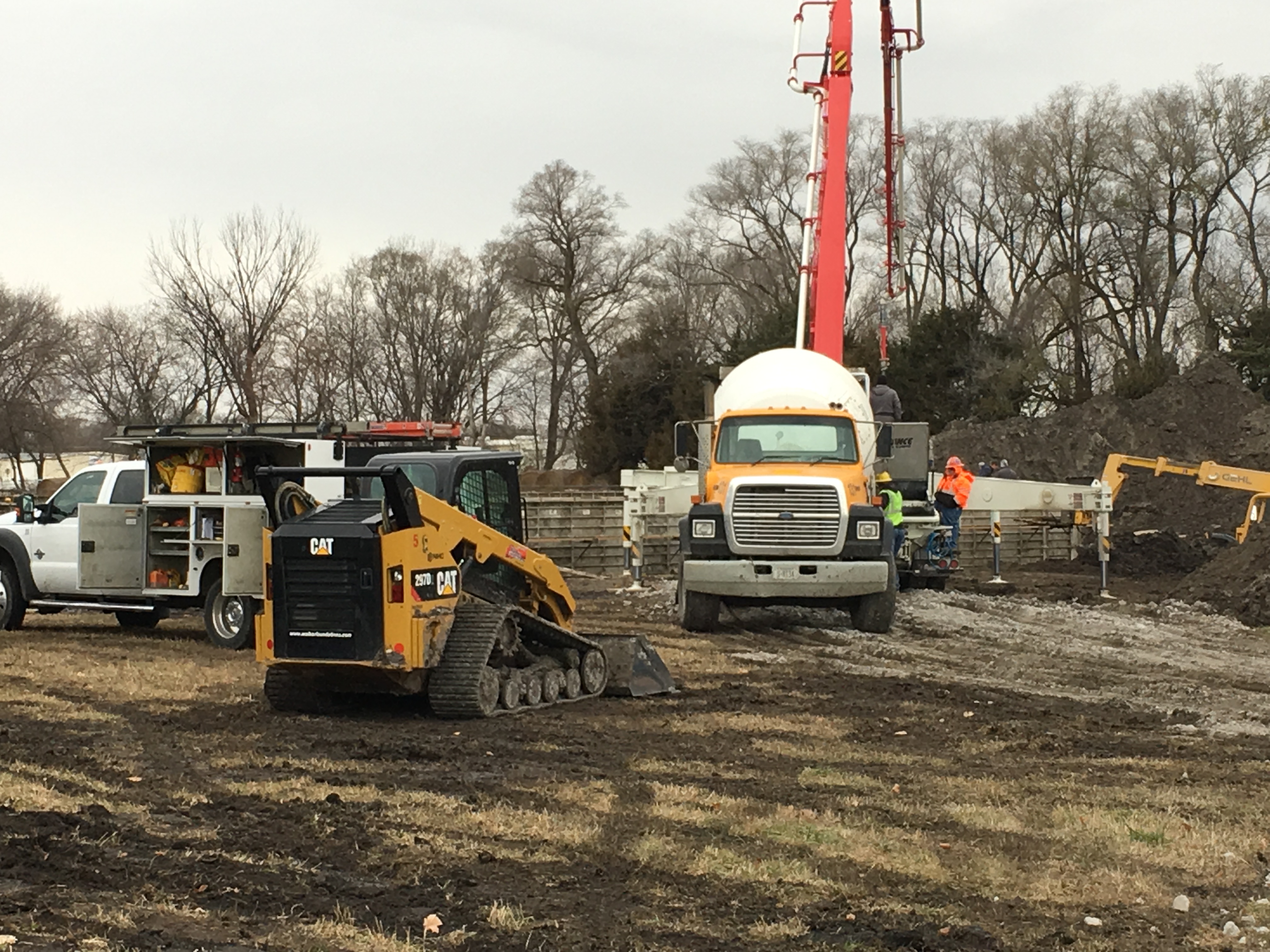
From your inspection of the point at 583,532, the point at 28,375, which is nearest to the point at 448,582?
the point at 583,532

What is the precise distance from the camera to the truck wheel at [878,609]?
17578 mm

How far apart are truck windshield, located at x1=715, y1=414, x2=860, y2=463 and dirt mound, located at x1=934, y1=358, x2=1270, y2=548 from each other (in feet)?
85.4

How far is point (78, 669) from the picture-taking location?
14016mm

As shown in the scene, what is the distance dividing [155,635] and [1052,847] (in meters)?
12.5

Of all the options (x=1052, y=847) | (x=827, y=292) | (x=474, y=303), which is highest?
(x=474, y=303)

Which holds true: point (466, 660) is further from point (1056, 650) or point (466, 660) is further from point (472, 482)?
point (1056, 650)

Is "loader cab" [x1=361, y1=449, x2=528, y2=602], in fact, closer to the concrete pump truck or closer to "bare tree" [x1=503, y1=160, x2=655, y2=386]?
the concrete pump truck

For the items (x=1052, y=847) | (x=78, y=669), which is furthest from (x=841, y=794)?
(x=78, y=669)

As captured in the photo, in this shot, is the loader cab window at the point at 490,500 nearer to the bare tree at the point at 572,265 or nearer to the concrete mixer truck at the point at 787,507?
the concrete mixer truck at the point at 787,507

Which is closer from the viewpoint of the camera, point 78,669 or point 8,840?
point 8,840

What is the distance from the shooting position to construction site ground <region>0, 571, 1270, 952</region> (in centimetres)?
590

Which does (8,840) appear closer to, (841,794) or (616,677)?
(841,794)

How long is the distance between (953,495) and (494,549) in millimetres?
13177

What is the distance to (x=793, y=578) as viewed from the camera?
1709 cm
